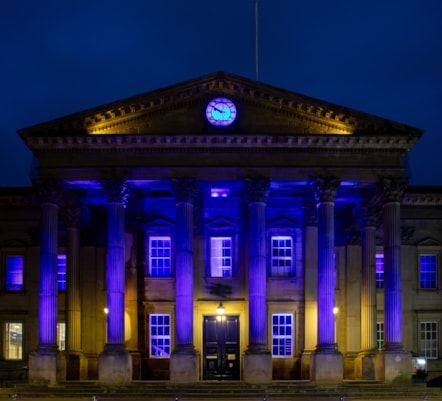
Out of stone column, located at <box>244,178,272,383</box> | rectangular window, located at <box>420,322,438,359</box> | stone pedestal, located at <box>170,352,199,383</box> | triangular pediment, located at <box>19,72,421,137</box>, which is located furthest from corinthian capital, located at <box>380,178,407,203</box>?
stone pedestal, located at <box>170,352,199,383</box>

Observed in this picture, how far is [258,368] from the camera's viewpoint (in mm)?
39281

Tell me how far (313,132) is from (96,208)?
1236 centimetres

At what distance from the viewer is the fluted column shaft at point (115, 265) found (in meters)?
39.7

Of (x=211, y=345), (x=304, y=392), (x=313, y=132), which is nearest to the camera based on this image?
(x=304, y=392)

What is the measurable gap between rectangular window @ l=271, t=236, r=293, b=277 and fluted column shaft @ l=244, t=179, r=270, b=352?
5.81 metres

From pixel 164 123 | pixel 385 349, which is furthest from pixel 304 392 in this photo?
pixel 164 123

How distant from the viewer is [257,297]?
39875 millimetres

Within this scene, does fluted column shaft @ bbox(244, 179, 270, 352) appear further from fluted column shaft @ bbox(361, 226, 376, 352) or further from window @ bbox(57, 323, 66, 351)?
window @ bbox(57, 323, 66, 351)

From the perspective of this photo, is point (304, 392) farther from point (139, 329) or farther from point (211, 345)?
point (139, 329)

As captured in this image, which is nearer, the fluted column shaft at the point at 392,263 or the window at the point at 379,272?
the fluted column shaft at the point at 392,263

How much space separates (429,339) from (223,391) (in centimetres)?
1506

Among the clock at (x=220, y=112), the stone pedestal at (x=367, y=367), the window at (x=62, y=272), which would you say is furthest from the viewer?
the window at (x=62, y=272)

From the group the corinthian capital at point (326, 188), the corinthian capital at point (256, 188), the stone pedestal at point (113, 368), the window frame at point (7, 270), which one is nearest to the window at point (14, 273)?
the window frame at point (7, 270)

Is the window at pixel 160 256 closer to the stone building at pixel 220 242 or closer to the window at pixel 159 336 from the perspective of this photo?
the stone building at pixel 220 242
